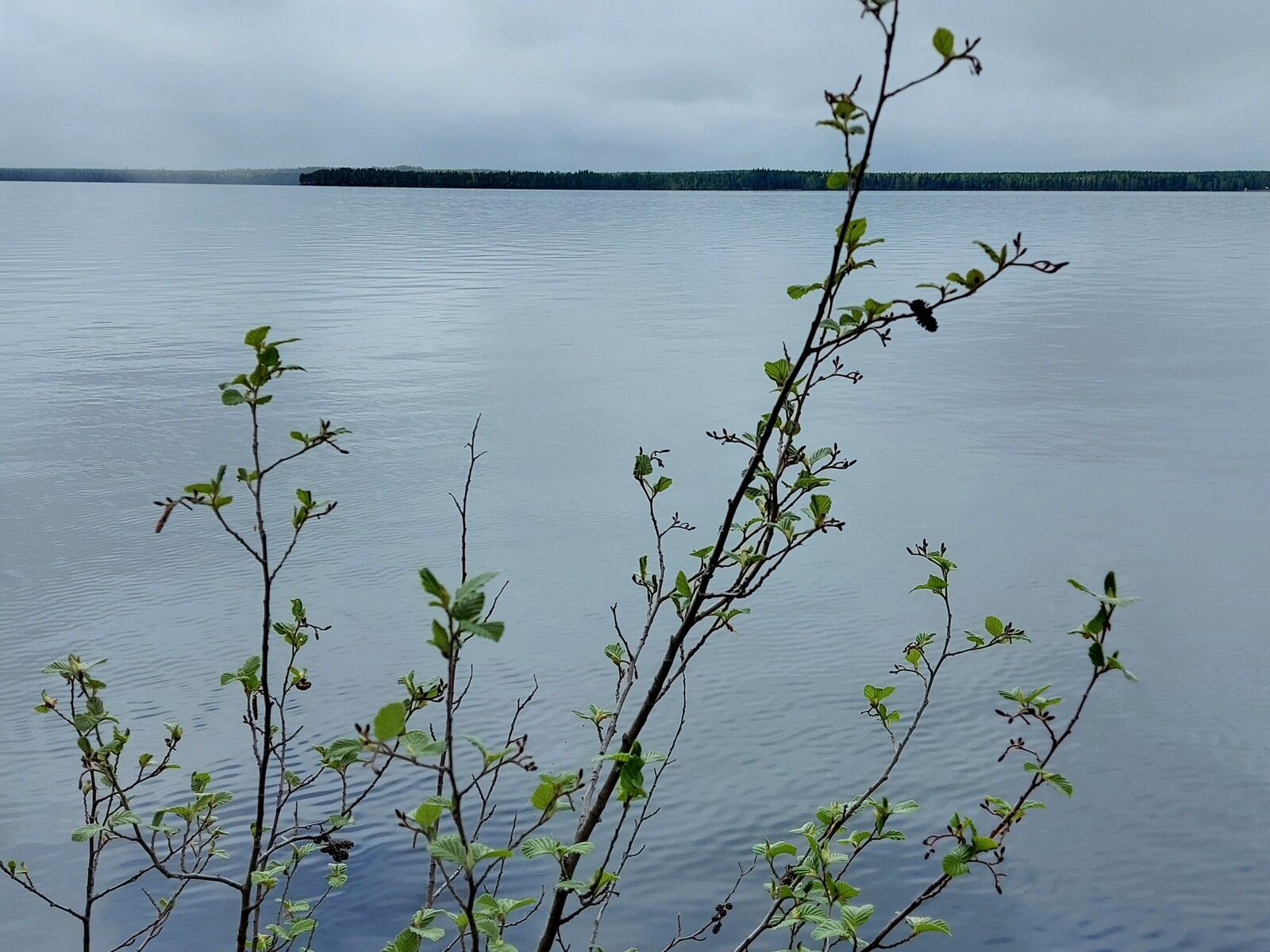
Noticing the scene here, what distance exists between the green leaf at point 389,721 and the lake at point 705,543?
2.16 m

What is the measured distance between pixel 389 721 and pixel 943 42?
3.08ft

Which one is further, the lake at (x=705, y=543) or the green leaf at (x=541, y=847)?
the lake at (x=705, y=543)

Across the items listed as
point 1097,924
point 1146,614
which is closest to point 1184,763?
point 1097,924

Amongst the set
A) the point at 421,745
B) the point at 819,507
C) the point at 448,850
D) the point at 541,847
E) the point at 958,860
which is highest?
the point at 819,507

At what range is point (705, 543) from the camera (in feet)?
17.4

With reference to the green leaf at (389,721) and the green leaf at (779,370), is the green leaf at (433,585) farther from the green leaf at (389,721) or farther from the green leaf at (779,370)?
the green leaf at (779,370)

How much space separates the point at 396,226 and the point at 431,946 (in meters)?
39.0

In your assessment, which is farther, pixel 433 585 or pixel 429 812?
pixel 429 812

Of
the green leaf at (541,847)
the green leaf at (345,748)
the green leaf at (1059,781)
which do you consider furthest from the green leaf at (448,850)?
the green leaf at (1059,781)

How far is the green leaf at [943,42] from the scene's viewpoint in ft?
3.85

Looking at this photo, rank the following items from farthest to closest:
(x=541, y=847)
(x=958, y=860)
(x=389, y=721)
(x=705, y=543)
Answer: (x=705, y=543) < (x=958, y=860) < (x=541, y=847) < (x=389, y=721)

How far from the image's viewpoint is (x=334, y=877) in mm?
2188

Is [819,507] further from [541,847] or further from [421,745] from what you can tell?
[421,745]

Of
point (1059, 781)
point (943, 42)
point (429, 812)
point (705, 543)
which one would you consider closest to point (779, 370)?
point (943, 42)
